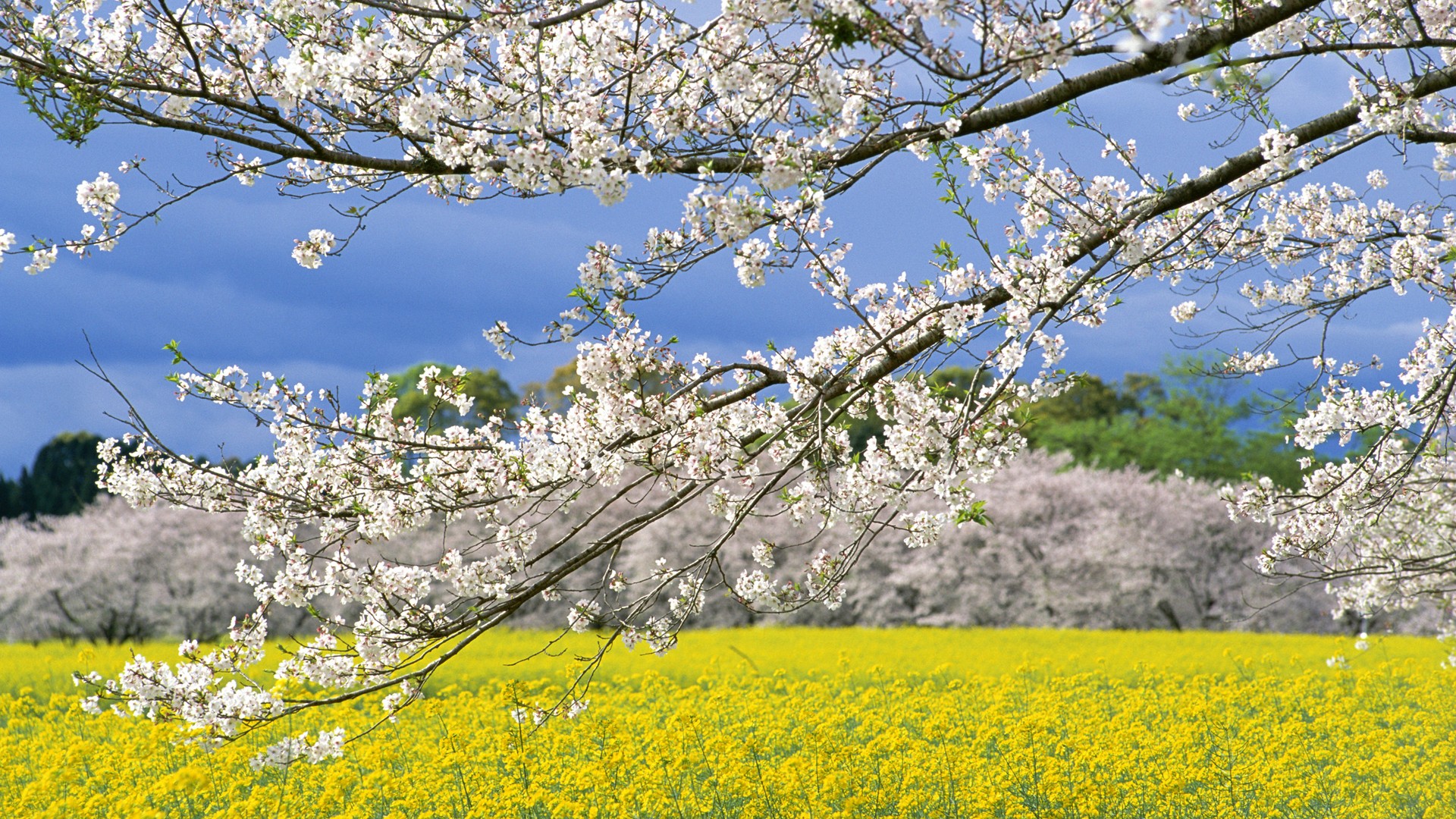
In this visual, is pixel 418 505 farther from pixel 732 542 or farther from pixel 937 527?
pixel 732 542

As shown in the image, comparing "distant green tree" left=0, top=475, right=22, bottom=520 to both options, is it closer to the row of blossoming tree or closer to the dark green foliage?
the dark green foliage

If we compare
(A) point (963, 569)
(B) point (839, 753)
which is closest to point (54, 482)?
(A) point (963, 569)

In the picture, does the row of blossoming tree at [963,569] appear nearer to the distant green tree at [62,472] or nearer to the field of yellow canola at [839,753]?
the field of yellow canola at [839,753]

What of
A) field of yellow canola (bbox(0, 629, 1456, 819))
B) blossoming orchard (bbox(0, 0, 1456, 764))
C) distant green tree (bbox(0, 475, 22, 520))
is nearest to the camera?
blossoming orchard (bbox(0, 0, 1456, 764))

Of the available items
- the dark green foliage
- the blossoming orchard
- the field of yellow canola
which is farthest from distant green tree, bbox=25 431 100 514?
the blossoming orchard

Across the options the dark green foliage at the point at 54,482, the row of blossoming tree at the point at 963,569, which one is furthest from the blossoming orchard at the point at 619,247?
the dark green foliage at the point at 54,482

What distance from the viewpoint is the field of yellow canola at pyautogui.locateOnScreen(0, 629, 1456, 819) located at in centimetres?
695

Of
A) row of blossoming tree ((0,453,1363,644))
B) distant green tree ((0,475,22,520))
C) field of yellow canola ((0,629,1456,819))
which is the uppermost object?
distant green tree ((0,475,22,520))

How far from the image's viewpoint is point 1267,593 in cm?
2822

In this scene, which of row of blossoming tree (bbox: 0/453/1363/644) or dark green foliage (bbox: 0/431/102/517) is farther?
dark green foliage (bbox: 0/431/102/517)

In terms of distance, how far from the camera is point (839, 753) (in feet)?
23.0

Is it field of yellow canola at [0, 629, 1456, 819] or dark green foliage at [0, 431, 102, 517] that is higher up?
dark green foliage at [0, 431, 102, 517]

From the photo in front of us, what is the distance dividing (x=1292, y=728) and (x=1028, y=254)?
21.9 feet

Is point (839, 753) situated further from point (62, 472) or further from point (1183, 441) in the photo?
point (62, 472)
